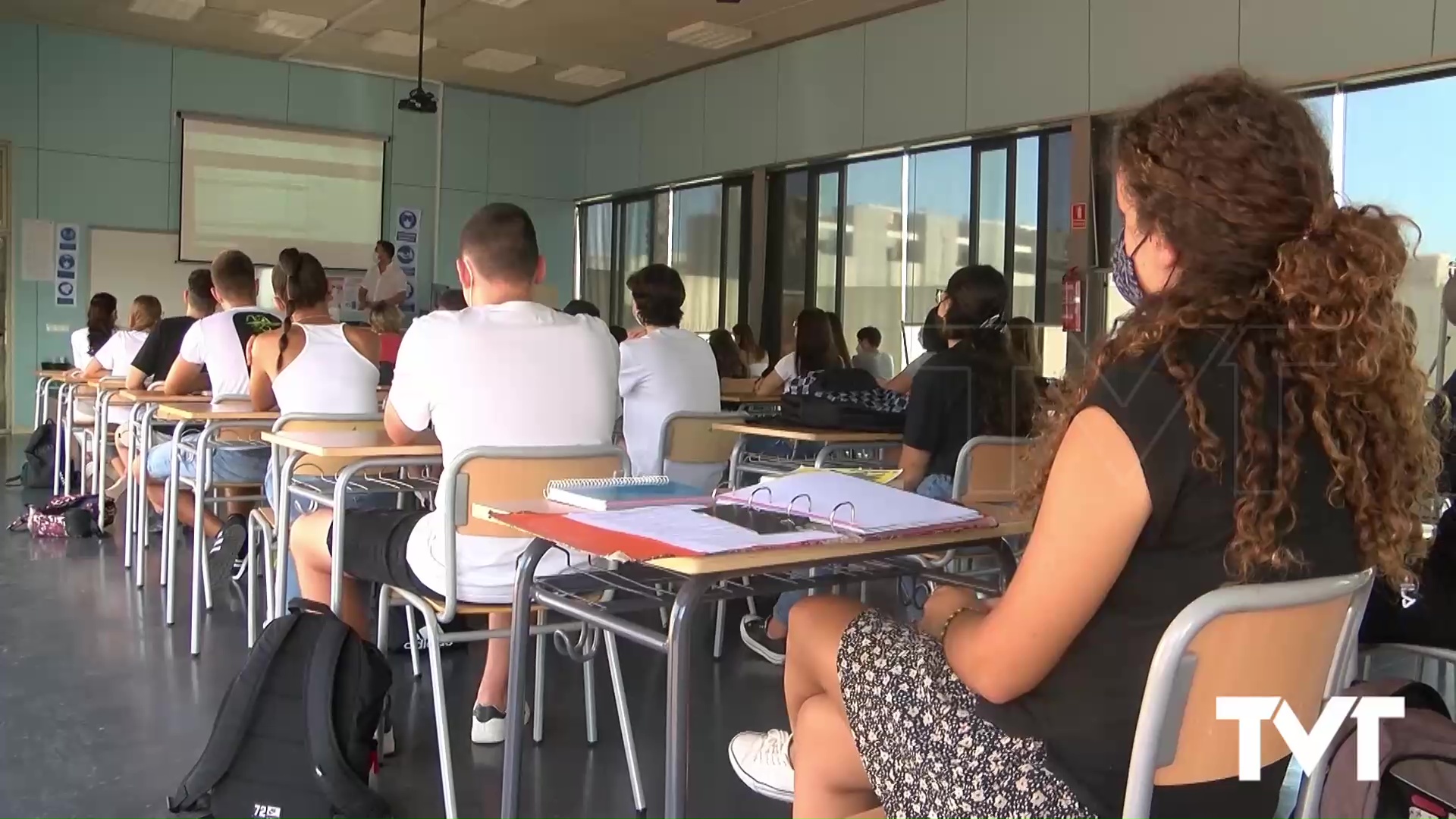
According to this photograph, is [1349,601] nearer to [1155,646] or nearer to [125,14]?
[1155,646]

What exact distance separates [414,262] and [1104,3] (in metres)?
6.87

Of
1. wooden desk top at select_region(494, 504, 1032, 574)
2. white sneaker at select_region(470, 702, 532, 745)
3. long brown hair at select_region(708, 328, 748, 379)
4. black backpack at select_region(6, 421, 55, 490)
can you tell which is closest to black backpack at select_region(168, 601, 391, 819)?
white sneaker at select_region(470, 702, 532, 745)

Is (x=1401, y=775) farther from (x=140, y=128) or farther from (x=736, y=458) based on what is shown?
(x=140, y=128)

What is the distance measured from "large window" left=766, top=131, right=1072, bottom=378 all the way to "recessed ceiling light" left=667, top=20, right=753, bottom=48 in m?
1.14

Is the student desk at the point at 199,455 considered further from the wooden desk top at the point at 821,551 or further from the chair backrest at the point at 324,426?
the wooden desk top at the point at 821,551

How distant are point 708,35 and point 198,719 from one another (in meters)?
7.38

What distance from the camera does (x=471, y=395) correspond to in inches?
84.4

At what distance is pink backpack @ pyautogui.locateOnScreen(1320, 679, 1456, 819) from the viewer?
1.31 meters

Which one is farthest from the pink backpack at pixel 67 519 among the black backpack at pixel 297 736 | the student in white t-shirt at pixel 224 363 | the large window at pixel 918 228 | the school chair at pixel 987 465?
the large window at pixel 918 228

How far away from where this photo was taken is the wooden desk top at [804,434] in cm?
319

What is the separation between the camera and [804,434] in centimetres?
323

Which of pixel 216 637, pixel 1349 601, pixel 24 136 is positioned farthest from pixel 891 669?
pixel 24 136

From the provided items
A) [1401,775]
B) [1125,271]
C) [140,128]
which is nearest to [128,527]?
[1125,271]

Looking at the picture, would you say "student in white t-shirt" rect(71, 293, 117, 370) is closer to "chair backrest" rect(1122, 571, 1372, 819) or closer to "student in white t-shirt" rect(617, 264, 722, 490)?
"student in white t-shirt" rect(617, 264, 722, 490)
